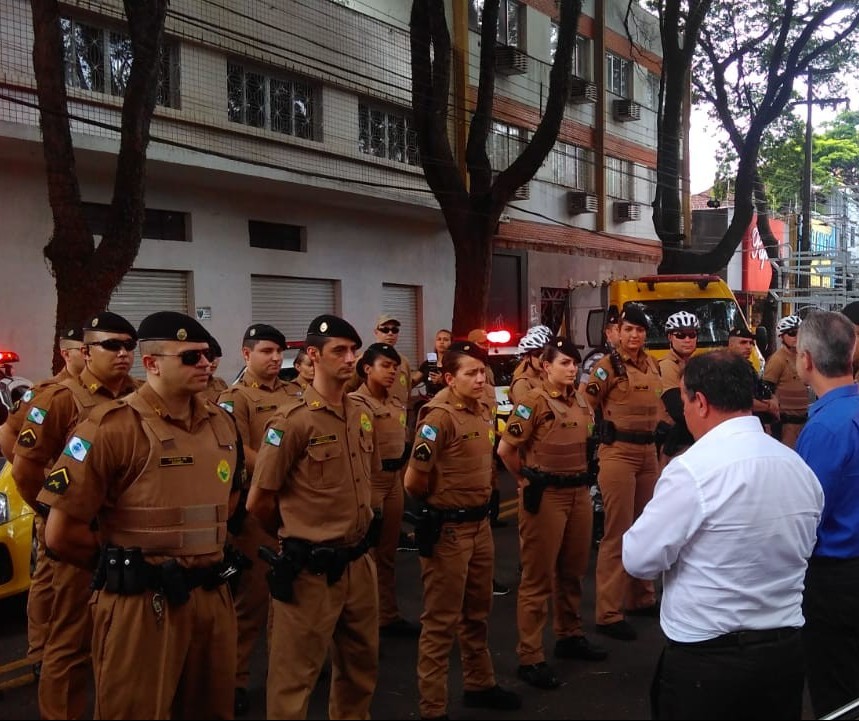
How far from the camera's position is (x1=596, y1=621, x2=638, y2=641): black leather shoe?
5199 millimetres

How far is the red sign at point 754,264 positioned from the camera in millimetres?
31250

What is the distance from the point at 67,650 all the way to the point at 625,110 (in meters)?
23.4

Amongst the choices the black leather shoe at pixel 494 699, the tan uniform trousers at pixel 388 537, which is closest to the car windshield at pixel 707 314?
the tan uniform trousers at pixel 388 537

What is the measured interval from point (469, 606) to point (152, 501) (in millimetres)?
1947

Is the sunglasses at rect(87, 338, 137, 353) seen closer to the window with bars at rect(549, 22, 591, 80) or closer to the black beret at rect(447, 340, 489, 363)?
the black beret at rect(447, 340, 489, 363)

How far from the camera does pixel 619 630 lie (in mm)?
5227

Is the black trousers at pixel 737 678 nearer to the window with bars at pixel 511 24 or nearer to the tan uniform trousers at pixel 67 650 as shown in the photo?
the tan uniform trousers at pixel 67 650

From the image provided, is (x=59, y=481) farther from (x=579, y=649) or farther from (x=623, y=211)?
(x=623, y=211)

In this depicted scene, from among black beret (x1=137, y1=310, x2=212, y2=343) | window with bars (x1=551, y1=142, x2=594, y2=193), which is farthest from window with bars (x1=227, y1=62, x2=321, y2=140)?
black beret (x1=137, y1=310, x2=212, y2=343)

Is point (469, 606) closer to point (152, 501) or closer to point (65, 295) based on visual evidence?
point (152, 501)

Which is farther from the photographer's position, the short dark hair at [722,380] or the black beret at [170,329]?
the black beret at [170,329]

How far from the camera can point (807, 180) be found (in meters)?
23.4

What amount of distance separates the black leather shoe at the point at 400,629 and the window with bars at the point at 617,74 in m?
21.9

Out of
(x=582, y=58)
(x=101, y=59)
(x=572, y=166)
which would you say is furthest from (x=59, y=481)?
(x=582, y=58)
